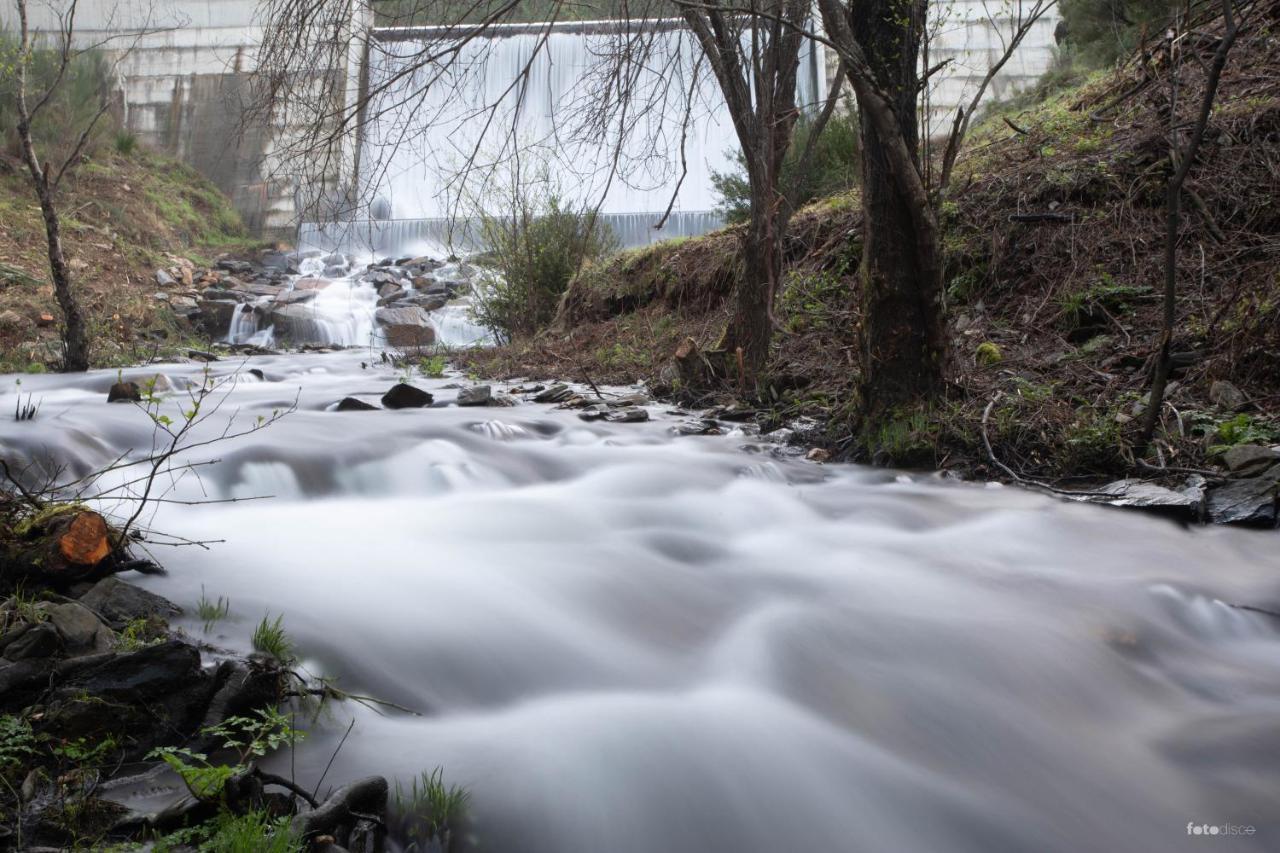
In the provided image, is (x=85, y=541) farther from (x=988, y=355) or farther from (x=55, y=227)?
(x=55, y=227)

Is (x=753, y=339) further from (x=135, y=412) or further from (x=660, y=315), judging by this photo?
(x=135, y=412)

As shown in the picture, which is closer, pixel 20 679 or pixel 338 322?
pixel 20 679

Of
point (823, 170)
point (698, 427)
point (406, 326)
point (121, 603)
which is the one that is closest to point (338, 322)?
point (406, 326)

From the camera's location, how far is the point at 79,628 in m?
1.99

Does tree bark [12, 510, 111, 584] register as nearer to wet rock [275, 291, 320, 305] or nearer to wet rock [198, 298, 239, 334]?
wet rock [198, 298, 239, 334]

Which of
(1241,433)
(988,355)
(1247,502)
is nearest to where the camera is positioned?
(1247,502)

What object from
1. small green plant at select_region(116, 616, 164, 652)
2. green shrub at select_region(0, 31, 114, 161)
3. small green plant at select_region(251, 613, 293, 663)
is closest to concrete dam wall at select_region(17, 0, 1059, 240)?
green shrub at select_region(0, 31, 114, 161)

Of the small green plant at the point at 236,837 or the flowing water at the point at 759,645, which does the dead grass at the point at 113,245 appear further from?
the small green plant at the point at 236,837

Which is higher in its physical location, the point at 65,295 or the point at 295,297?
the point at 295,297

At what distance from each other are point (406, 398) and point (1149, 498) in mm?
5038

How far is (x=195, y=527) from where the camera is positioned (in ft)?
10.9

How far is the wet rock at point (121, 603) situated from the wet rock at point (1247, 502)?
3.67 m

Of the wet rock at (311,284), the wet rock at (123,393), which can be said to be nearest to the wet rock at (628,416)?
the wet rock at (123,393)

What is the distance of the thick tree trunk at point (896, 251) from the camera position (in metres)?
4.06
